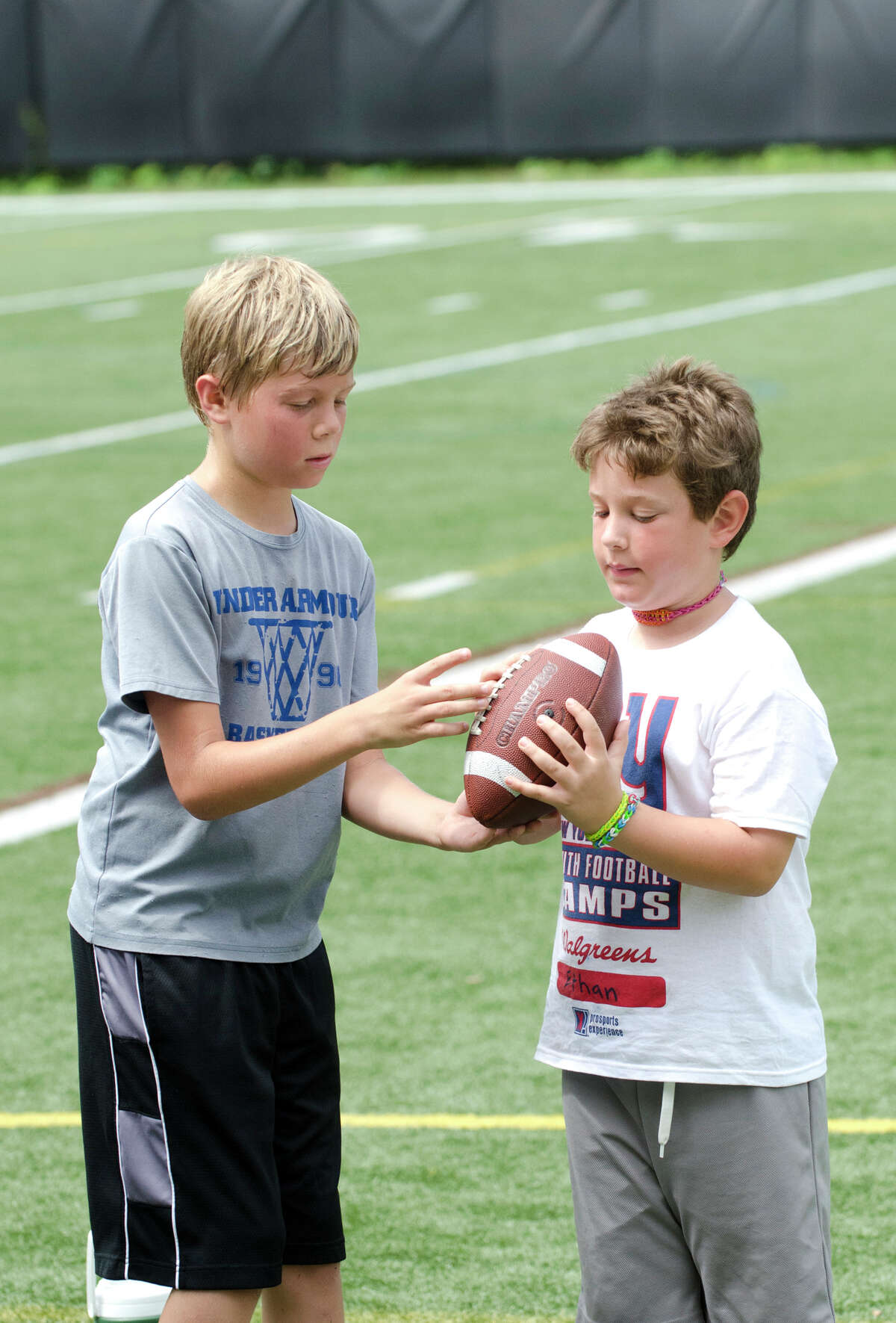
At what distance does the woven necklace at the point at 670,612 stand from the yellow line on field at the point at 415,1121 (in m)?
1.90

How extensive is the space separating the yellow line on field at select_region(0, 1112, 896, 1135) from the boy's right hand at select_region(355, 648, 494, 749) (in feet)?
6.31

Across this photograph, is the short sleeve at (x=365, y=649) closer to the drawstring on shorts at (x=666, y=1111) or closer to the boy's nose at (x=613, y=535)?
the boy's nose at (x=613, y=535)

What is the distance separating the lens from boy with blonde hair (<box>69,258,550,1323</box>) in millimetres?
2717

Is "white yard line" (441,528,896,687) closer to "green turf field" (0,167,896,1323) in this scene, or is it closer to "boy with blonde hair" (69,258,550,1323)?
"green turf field" (0,167,896,1323)

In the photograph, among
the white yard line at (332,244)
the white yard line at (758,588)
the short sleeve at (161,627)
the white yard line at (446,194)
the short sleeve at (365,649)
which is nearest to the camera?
the short sleeve at (161,627)

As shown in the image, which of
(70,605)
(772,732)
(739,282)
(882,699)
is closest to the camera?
(772,732)

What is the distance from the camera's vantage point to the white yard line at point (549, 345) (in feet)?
45.2

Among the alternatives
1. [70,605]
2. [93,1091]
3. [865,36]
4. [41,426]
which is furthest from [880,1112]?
[865,36]

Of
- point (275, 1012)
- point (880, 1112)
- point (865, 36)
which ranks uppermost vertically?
point (865, 36)

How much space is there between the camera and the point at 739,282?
2102 cm

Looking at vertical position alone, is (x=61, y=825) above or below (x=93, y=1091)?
below

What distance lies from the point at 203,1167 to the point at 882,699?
17.1ft

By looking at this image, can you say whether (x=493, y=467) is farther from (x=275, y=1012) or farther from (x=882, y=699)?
(x=275, y=1012)

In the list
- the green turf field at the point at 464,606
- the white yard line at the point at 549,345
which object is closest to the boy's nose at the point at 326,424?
the green turf field at the point at 464,606
